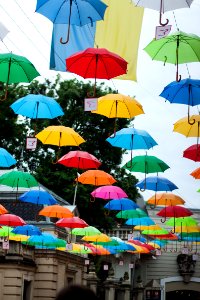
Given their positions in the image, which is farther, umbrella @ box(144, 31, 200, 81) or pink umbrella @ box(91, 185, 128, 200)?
pink umbrella @ box(91, 185, 128, 200)

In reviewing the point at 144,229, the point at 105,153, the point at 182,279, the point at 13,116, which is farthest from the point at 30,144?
the point at 182,279

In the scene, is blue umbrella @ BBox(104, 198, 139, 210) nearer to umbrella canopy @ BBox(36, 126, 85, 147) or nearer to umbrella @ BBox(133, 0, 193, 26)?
umbrella canopy @ BBox(36, 126, 85, 147)

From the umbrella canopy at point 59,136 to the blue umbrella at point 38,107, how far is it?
1041 mm

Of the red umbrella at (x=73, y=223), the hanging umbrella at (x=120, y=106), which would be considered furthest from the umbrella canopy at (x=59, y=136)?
the red umbrella at (x=73, y=223)

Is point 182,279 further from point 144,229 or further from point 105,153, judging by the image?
point 144,229

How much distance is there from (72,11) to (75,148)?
2432cm

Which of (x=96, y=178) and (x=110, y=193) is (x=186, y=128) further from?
(x=110, y=193)

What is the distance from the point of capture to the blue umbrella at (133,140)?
16.9m

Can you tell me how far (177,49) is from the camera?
1202cm

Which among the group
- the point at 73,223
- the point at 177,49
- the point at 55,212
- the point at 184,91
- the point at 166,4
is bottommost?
the point at 73,223

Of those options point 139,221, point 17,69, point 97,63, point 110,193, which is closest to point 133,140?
point 110,193

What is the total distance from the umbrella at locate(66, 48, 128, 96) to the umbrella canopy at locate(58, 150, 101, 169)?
19.2 ft

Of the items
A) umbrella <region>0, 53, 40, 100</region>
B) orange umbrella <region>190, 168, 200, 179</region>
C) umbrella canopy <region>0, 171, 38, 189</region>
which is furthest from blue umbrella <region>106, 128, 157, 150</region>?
umbrella <region>0, 53, 40, 100</region>

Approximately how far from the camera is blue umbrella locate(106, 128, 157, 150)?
16.9 meters
